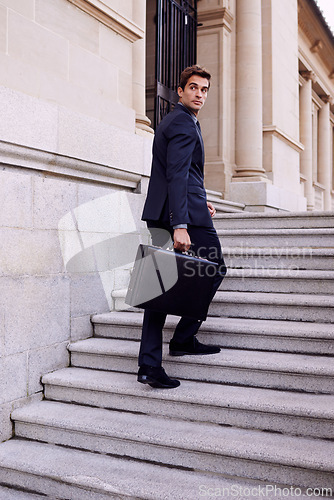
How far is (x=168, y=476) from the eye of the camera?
2.71m

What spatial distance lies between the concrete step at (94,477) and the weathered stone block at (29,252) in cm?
116

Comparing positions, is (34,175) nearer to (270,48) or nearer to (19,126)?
(19,126)

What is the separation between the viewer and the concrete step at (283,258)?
444 centimetres

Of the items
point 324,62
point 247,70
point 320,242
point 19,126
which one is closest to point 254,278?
point 320,242

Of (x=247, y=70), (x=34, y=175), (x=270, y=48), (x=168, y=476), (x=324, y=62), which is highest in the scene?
(x=324, y=62)

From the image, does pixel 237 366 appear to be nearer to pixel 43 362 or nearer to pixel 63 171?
pixel 43 362

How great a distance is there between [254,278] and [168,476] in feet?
6.53

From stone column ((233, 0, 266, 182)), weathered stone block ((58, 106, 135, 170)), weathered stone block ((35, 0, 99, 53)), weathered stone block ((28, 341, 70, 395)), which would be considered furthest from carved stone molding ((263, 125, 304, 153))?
weathered stone block ((28, 341, 70, 395))

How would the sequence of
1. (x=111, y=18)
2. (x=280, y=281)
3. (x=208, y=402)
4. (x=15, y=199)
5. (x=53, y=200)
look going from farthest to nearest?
(x=111, y=18) → (x=280, y=281) → (x=53, y=200) → (x=15, y=199) → (x=208, y=402)

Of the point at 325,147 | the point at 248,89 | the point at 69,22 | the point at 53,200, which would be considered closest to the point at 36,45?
the point at 69,22

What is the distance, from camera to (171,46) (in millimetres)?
7195

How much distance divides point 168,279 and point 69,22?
2.60 meters

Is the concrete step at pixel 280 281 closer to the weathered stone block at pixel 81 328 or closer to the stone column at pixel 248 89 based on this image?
the weathered stone block at pixel 81 328

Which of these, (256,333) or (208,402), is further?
(256,333)
